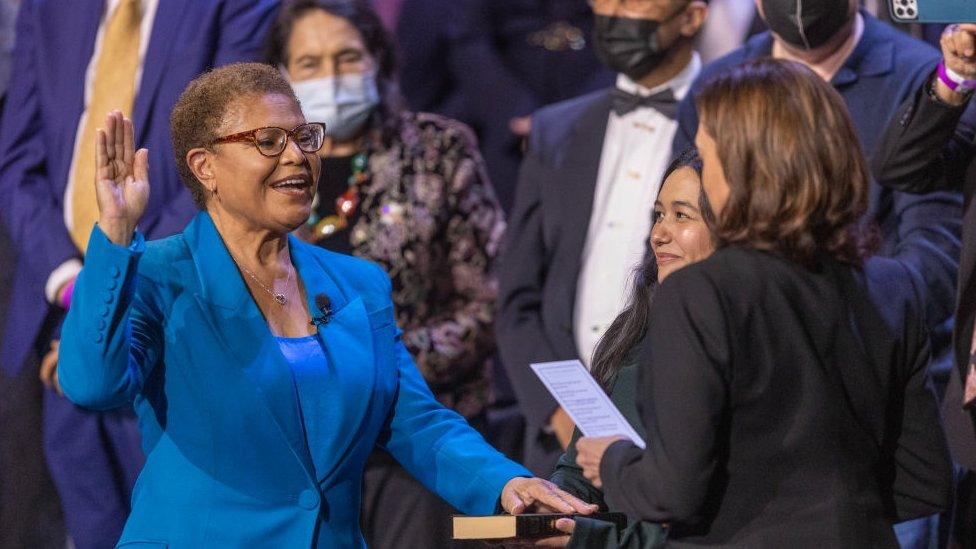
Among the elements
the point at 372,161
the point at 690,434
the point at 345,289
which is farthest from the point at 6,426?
the point at 690,434

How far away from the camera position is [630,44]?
187 inches

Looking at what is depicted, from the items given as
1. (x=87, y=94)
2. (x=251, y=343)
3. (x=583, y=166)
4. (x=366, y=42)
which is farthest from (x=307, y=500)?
(x=87, y=94)

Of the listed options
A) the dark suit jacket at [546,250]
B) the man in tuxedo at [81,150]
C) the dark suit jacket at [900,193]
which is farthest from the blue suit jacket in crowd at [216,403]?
the man in tuxedo at [81,150]

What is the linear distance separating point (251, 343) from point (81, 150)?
234 centimetres

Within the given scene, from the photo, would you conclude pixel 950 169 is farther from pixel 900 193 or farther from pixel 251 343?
pixel 251 343

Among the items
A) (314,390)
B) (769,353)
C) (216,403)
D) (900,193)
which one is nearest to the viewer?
(769,353)

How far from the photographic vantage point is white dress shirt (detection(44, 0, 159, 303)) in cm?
497

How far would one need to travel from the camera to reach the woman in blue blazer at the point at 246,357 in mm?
2773

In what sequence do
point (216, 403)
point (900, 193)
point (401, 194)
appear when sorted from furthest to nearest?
point (401, 194)
point (900, 193)
point (216, 403)

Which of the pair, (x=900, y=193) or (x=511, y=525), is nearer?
A: (x=511, y=525)

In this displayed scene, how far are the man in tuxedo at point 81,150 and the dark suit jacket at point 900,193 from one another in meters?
1.71

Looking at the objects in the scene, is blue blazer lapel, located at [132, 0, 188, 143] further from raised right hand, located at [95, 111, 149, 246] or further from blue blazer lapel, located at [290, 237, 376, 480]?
raised right hand, located at [95, 111, 149, 246]

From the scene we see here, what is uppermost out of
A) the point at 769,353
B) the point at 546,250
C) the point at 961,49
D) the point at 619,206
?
the point at 961,49

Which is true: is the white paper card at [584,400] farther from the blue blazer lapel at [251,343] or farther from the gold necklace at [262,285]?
the gold necklace at [262,285]
